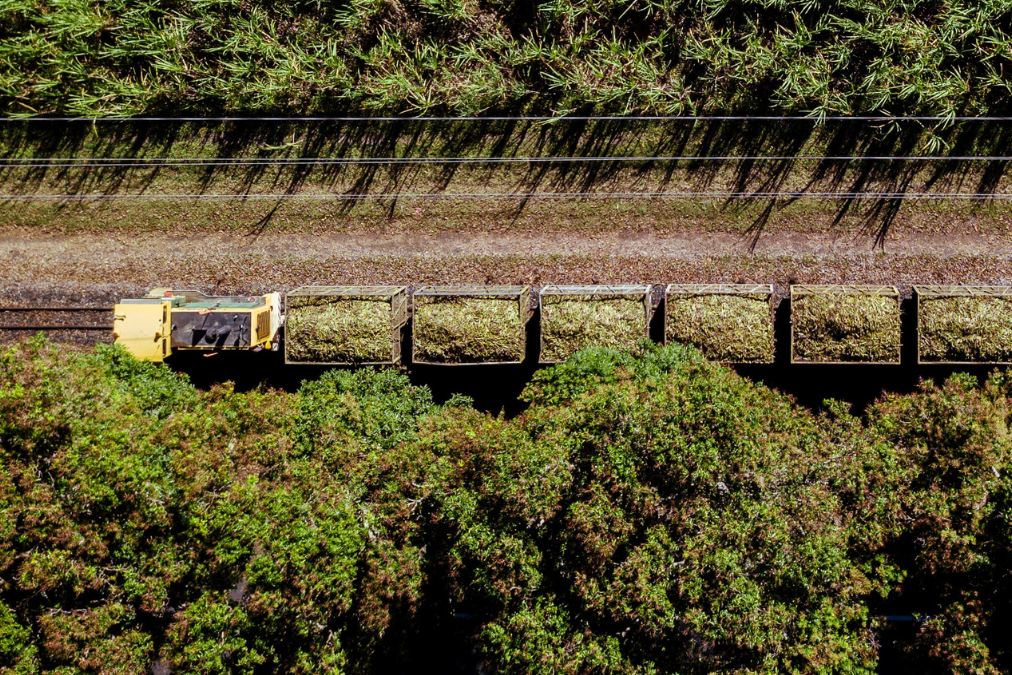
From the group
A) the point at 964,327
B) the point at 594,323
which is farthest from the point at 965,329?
the point at 594,323

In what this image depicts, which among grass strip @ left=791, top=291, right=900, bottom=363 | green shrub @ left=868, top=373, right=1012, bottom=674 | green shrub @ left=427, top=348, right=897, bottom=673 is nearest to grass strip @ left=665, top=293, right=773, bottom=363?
grass strip @ left=791, top=291, right=900, bottom=363

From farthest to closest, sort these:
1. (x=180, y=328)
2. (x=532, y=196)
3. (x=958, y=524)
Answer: (x=532, y=196), (x=180, y=328), (x=958, y=524)

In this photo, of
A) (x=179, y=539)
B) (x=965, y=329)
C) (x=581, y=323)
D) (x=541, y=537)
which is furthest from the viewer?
(x=581, y=323)

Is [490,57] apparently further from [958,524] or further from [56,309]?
[958,524]

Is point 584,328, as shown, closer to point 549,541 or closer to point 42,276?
point 549,541

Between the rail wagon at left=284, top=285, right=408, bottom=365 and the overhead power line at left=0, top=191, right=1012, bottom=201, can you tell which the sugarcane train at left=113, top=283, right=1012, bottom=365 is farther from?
the overhead power line at left=0, top=191, right=1012, bottom=201

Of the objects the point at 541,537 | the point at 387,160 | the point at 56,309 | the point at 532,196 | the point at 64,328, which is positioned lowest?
the point at 541,537
